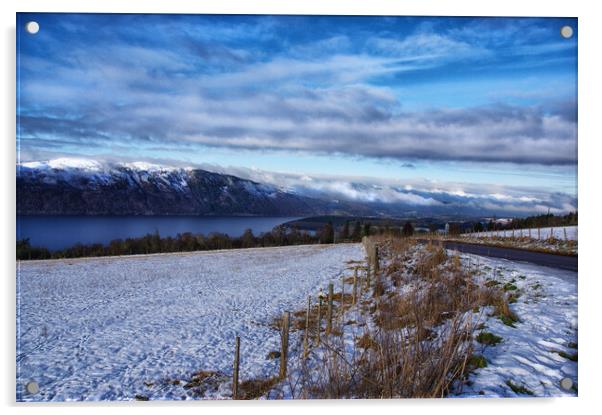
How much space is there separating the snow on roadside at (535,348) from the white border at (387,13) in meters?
0.18

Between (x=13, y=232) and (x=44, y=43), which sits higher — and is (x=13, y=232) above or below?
below

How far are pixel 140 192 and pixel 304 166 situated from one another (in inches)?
66.8

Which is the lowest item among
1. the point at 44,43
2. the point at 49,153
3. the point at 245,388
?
the point at 245,388

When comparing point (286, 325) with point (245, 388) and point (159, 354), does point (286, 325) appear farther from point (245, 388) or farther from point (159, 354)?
point (159, 354)

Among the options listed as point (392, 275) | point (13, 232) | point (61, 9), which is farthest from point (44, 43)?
point (392, 275)

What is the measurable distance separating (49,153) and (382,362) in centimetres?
340

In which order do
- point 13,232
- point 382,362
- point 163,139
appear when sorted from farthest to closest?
1. point 163,139
2. point 13,232
3. point 382,362

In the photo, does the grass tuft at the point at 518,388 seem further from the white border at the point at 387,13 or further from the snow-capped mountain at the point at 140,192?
the snow-capped mountain at the point at 140,192

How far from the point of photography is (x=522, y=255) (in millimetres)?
6969

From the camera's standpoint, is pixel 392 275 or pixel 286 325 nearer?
pixel 286 325

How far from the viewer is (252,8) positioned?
12.1 ft

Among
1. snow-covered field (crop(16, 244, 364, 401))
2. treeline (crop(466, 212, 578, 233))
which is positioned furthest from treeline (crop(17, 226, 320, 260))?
treeline (crop(466, 212, 578, 233))

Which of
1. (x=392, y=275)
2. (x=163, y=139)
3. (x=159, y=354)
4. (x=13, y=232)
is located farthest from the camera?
(x=392, y=275)

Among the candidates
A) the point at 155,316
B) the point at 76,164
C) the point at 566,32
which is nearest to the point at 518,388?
the point at 566,32
